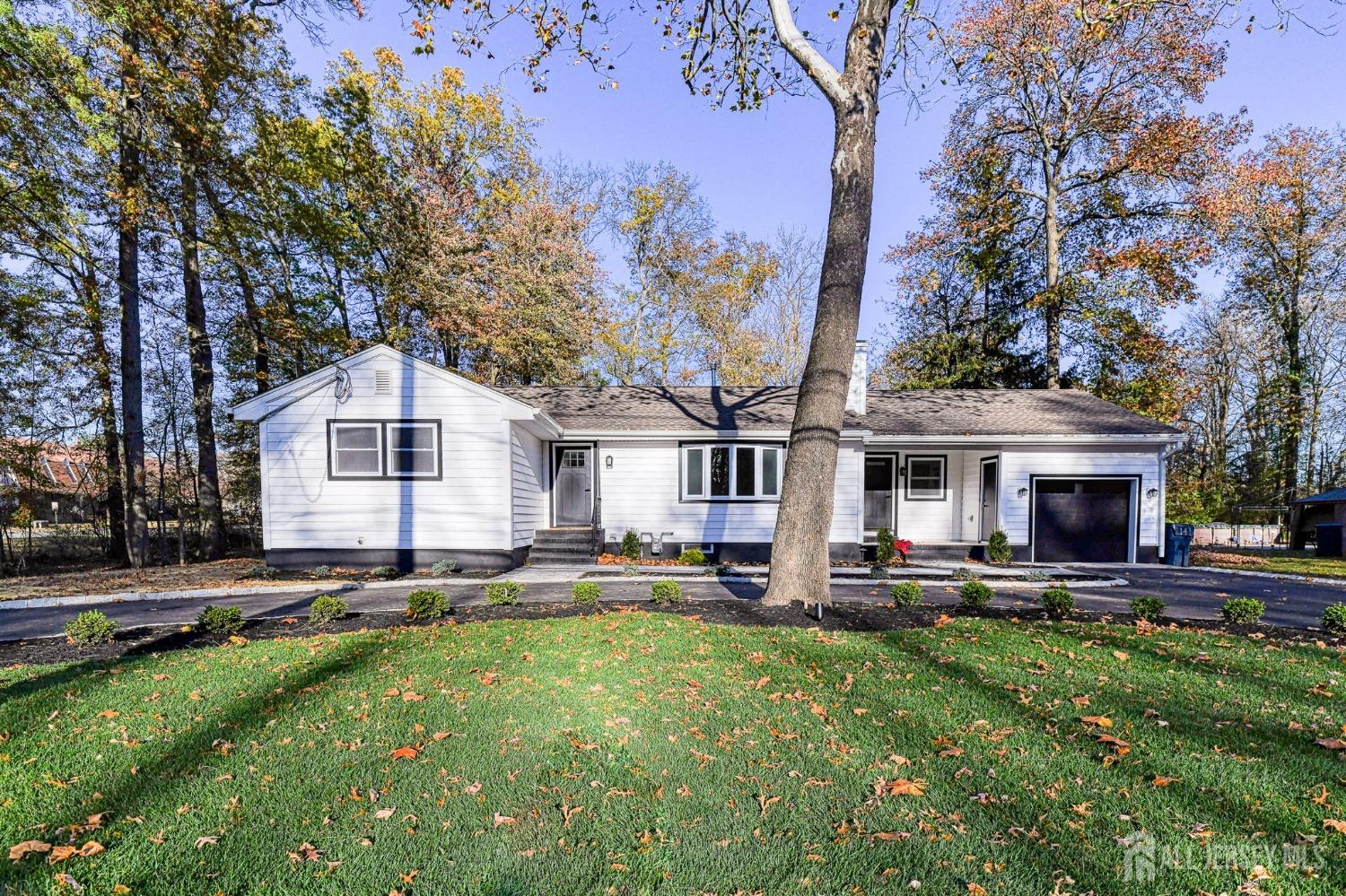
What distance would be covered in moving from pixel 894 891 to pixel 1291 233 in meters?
28.9

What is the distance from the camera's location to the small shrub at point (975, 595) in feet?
23.0

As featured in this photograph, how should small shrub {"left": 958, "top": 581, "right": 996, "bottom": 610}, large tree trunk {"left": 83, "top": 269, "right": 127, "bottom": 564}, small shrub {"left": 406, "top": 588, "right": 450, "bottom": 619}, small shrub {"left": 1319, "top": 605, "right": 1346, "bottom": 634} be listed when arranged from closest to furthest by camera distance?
small shrub {"left": 1319, "top": 605, "right": 1346, "bottom": 634} → small shrub {"left": 406, "top": 588, "right": 450, "bottom": 619} → small shrub {"left": 958, "top": 581, "right": 996, "bottom": 610} → large tree trunk {"left": 83, "top": 269, "right": 127, "bottom": 564}

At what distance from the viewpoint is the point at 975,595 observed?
7.01m

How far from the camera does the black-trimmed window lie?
36.9ft

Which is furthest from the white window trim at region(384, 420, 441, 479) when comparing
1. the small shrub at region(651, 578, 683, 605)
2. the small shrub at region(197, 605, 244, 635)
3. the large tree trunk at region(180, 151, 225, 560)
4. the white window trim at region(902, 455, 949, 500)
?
→ the white window trim at region(902, 455, 949, 500)

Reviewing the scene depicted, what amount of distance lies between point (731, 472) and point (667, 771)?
1010 centimetres

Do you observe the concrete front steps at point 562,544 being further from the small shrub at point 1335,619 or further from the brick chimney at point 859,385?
the small shrub at point 1335,619

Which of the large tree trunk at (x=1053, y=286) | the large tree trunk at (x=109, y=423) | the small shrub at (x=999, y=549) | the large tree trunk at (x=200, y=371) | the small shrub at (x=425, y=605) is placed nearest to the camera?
the small shrub at (x=425, y=605)

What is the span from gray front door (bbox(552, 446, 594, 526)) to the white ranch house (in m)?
0.04

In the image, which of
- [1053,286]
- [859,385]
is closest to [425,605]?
[859,385]

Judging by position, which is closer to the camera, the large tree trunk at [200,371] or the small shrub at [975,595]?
the small shrub at [975,595]

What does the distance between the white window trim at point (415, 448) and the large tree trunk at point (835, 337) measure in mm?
7508

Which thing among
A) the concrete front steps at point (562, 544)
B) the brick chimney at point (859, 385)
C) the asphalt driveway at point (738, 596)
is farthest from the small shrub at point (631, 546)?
the brick chimney at point (859, 385)

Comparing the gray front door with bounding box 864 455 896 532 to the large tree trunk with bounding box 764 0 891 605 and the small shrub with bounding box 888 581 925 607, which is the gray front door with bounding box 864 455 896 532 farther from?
the large tree trunk with bounding box 764 0 891 605
